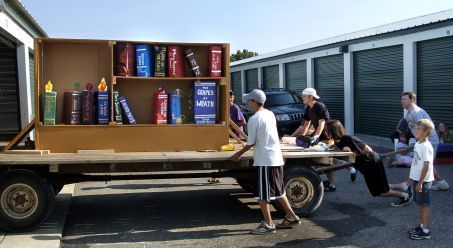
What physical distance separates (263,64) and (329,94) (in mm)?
8097

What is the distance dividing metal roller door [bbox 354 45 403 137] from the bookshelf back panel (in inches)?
437

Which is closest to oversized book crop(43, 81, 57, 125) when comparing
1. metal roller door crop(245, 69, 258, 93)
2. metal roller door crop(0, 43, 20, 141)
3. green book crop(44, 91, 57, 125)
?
green book crop(44, 91, 57, 125)

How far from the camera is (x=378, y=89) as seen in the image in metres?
17.3

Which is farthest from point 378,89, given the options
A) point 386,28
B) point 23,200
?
point 23,200

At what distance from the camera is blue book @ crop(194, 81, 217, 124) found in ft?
24.5

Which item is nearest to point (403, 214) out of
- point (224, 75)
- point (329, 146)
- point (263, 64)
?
point (329, 146)

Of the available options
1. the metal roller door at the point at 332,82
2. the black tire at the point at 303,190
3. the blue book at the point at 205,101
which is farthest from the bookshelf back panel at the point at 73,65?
the metal roller door at the point at 332,82

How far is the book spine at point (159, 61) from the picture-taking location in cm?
732

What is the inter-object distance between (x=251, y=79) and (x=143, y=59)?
24.4m

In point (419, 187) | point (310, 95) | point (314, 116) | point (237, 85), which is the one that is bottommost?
point (419, 187)

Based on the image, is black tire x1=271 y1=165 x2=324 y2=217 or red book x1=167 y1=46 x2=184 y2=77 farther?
red book x1=167 y1=46 x2=184 y2=77

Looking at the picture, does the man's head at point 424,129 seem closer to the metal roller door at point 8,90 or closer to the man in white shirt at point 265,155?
the man in white shirt at point 265,155

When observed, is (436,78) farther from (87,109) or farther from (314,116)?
(87,109)

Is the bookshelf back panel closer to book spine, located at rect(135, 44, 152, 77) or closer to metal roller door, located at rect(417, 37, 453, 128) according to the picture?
book spine, located at rect(135, 44, 152, 77)
